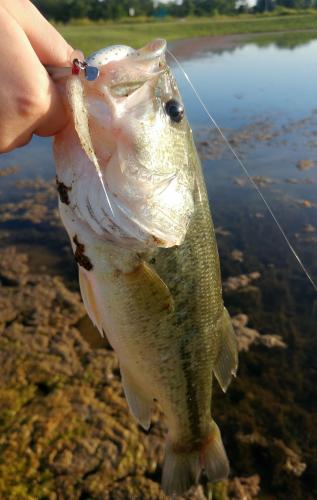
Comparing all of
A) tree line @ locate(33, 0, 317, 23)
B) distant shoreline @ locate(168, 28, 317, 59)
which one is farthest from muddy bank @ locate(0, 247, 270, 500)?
tree line @ locate(33, 0, 317, 23)

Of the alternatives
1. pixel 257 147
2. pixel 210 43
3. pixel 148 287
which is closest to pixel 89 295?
pixel 148 287

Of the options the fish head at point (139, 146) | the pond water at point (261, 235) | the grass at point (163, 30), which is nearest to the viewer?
the fish head at point (139, 146)

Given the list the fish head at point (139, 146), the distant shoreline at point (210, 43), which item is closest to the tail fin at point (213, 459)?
the fish head at point (139, 146)

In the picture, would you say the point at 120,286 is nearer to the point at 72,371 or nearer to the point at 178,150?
the point at 178,150

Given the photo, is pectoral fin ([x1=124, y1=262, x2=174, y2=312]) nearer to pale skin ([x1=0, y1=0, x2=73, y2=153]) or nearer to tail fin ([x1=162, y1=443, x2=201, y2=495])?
pale skin ([x1=0, y1=0, x2=73, y2=153])

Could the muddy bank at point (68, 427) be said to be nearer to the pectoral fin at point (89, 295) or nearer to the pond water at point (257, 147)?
the pectoral fin at point (89, 295)
